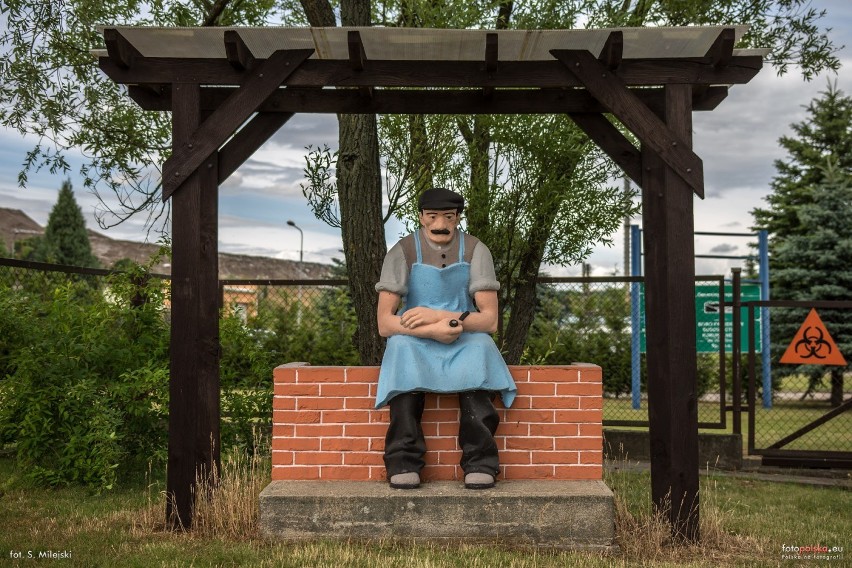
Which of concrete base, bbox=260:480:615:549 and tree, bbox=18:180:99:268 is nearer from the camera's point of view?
concrete base, bbox=260:480:615:549

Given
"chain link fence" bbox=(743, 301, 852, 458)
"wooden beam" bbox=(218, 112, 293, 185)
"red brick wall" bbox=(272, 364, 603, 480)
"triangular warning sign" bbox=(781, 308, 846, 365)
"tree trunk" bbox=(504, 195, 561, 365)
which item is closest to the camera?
"red brick wall" bbox=(272, 364, 603, 480)

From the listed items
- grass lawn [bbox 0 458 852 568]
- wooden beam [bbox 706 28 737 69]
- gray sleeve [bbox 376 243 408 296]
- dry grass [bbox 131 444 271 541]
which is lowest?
grass lawn [bbox 0 458 852 568]

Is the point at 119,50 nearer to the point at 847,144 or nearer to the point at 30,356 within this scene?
the point at 30,356

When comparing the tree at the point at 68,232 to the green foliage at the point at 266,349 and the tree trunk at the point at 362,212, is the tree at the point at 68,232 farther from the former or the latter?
the tree trunk at the point at 362,212

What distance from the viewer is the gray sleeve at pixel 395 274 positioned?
5.49 m

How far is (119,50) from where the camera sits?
209 inches

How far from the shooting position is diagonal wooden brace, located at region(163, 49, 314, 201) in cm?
543

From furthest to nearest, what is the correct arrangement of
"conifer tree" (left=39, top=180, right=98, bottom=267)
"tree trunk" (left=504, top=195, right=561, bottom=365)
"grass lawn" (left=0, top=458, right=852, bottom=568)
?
"conifer tree" (left=39, top=180, right=98, bottom=267) < "tree trunk" (left=504, top=195, right=561, bottom=365) < "grass lawn" (left=0, top=458, right=852, bottom=568)

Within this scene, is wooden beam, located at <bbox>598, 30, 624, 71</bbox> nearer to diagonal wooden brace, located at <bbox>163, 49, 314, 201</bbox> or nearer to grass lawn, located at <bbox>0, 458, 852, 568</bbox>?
diagonal wooden brace, located at <bbox>163, 49, 314, 201</bbox>

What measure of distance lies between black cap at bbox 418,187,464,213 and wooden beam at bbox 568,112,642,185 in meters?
1.08

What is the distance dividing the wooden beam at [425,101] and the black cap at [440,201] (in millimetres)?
742

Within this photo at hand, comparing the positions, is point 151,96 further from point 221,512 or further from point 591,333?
point 591,333

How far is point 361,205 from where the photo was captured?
7453 mm

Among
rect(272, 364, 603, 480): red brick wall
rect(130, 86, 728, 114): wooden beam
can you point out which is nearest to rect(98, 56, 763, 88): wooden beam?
rect(130, 86, 728, 114): wooden beam
